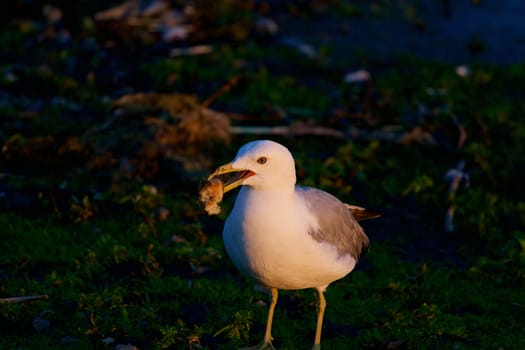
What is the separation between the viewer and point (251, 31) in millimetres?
14078

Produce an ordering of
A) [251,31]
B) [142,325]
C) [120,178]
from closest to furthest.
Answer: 1. [142,325]
2. [120,178]
3. [251,31]

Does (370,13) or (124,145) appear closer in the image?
(124,145)

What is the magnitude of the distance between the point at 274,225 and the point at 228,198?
358 centimetres

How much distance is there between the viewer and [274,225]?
17.5 feet

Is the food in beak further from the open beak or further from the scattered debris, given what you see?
the scattered debris

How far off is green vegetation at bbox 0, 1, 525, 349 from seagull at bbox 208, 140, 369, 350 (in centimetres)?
81

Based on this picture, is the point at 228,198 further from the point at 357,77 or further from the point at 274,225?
the point at 357,77

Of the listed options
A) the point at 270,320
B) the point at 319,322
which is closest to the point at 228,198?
the point at 270,320

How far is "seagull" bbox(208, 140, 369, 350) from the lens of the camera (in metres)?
5.33

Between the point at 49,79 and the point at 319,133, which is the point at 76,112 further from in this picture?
the point at 319,133

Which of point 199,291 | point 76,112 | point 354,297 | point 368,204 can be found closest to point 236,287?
point 199,291

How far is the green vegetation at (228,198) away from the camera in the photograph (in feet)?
A: 21.0

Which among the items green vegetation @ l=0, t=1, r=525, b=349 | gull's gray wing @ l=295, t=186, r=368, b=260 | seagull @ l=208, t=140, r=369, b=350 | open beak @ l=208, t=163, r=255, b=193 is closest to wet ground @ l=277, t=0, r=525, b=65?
green vegetation @ l=0, t=1, r=525, b=349

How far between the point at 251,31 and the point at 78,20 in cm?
306
